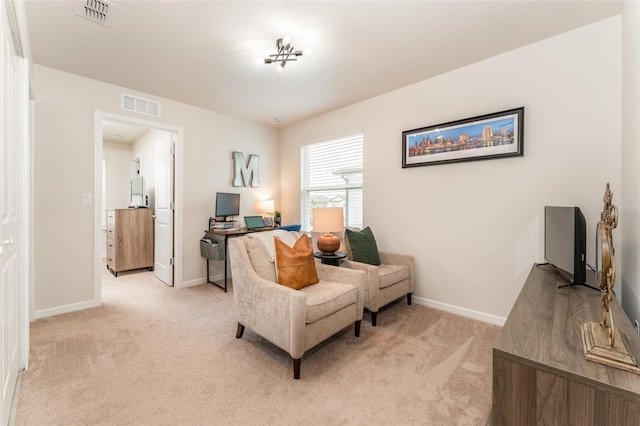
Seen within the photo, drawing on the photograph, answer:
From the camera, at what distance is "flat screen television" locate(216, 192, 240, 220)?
3932 millimetres

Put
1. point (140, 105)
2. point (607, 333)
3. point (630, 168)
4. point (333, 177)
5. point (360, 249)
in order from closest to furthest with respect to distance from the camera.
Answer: point (607, 333) < point (630, 168) < point (360, 249) < point (140, 105) < point (333, 177)

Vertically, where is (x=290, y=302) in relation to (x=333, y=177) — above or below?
below

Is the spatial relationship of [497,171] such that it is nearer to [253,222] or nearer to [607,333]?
[607,333]

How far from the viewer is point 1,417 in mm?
1204

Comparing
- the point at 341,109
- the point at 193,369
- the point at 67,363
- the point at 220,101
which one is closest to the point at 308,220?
the point at 341,109

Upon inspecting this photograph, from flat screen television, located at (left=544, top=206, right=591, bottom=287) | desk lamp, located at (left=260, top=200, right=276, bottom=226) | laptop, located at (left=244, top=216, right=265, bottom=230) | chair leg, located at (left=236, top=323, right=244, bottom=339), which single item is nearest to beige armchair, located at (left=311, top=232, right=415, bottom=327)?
chair leg, located at (left=236, top=323, right=244, bottom=339)

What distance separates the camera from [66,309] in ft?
9.58

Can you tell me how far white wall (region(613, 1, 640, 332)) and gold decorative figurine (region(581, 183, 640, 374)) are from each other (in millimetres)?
683

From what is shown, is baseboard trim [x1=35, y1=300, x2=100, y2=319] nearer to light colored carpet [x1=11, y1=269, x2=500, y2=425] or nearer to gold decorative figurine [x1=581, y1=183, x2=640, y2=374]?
light colored carpet [x1=11, y1=269, x2=500, y2=425]

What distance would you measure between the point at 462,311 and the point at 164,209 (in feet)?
Result: 13.3

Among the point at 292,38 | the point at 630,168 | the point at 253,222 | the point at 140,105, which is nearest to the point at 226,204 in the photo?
the point at 253,222

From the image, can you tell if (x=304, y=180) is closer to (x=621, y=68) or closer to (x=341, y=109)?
(x=341, y=109)

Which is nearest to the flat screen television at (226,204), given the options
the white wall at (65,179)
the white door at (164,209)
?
the white door at (164,209)

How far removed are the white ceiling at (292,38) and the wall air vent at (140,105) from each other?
0.16m
